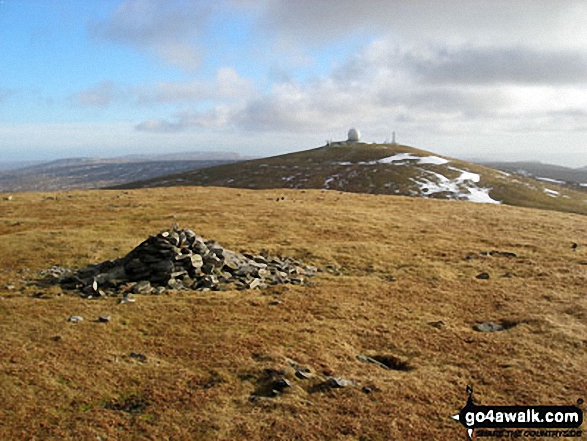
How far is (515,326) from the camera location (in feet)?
62.1

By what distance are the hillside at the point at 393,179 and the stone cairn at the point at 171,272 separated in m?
103

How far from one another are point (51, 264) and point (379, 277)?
22.7 metres

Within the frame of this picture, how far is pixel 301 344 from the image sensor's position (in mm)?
16766

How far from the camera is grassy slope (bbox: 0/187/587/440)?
11.7 meters

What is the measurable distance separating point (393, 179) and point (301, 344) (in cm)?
12947

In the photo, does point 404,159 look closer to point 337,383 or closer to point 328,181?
point 328,181

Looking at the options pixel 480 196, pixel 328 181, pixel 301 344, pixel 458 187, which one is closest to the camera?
pixel 301 344

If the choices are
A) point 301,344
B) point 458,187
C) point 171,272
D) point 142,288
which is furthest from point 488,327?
point 458,187

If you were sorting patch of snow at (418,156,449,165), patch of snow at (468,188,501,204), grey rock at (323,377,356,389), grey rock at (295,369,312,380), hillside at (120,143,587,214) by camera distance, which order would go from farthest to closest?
patch of snow at (418,156,449,165)
hillside at (120,143,587,214)
patch of snow at (468,188,501,204)
grey rock at (295,369,312,380)
grey rock at (323,377,356,389)

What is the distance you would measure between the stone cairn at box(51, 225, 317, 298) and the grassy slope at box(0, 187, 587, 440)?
128cm

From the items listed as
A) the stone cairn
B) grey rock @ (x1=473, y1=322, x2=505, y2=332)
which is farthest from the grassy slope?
the stone cairn

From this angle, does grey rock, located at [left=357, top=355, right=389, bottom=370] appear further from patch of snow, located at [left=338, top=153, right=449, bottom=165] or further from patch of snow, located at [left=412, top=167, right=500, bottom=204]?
patch of snow, located at [left=338, top=153, right=449, bottom=165]

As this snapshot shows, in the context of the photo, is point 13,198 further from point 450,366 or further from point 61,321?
point 450,366

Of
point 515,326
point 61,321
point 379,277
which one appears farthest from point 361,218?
point 61,321
